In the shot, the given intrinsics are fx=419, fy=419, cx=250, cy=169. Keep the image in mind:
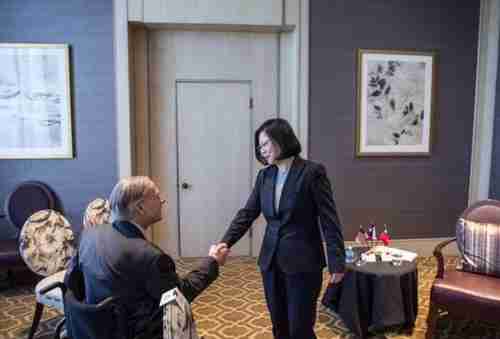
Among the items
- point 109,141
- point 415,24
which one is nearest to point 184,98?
point 109,141

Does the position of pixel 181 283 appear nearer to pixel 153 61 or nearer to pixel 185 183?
pixel 185 183

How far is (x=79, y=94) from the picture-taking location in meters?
4.13

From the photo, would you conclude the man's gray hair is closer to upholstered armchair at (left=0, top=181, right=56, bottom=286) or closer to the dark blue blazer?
the dark blue blazer

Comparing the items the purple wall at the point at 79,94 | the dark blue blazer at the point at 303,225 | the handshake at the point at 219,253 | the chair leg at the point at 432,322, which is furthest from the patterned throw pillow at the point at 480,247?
the purple wall at the point at 79,94

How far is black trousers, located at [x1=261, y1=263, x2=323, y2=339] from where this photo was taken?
2.11m

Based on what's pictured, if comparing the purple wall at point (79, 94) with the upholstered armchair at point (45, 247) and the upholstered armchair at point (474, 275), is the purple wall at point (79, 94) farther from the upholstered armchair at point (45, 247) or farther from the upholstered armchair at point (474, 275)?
the upholstered armchair at point (474, 275)

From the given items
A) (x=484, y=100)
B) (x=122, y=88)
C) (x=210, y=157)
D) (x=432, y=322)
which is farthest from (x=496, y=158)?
(x=122, y=88)

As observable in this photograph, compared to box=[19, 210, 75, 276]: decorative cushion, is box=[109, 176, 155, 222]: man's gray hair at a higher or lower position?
higher

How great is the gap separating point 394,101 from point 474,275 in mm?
2108

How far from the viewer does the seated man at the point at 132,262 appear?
1542 millimetres

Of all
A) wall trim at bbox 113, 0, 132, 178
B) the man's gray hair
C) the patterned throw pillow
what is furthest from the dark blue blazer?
wall trim at bbox 113, 0, 132, 178

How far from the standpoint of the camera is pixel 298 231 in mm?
2109

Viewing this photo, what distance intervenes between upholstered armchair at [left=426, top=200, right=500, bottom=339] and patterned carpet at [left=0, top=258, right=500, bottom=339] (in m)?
0.36

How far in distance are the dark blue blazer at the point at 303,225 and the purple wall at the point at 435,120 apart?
231 cm
